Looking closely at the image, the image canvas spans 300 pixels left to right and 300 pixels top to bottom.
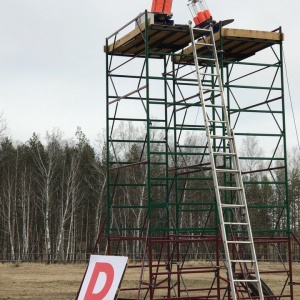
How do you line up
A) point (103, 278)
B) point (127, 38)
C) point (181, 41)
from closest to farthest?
point (103, 278) < point (127, 38) < point (181, 41)

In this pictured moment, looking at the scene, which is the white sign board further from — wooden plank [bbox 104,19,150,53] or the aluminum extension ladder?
wooden plank [bbox 104,19,150,53]

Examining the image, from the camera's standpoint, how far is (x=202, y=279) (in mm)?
27188

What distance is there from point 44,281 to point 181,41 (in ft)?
47.0

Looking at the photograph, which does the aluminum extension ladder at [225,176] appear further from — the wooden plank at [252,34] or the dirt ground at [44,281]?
the dirt ground at [44,281]

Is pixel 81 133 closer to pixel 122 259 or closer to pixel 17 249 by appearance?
pixel 17 249

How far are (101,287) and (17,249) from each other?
43.6m

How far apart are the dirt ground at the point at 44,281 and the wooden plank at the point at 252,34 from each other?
8.97 meters

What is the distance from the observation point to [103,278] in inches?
518

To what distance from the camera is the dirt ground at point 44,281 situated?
2142 centimetres

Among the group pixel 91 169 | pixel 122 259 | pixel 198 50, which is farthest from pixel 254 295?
pixel 91 169

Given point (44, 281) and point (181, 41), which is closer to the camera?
point (181, 41)

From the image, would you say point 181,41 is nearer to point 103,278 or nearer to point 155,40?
point 155,40

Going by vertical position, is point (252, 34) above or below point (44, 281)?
above

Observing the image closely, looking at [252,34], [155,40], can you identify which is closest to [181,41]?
[155,40]
